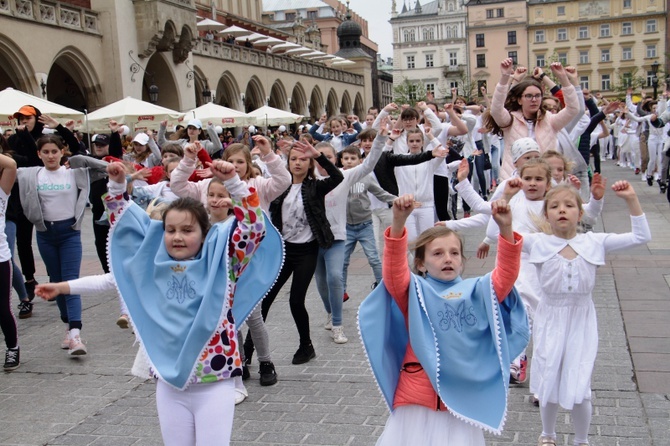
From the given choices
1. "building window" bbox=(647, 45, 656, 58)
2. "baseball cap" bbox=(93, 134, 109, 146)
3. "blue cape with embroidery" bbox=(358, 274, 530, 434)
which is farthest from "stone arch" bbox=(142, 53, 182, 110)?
Answer: "building window" bbox=(647, 45, 656, 58)

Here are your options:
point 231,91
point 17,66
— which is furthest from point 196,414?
point 231,91

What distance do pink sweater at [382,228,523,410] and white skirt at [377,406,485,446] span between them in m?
0.04

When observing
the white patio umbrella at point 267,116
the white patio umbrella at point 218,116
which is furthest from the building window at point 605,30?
the white patio umbrella at point 218,116

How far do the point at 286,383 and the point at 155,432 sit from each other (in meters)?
1.21

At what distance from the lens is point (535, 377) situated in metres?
4.49

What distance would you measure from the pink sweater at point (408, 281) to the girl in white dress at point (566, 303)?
103 cm

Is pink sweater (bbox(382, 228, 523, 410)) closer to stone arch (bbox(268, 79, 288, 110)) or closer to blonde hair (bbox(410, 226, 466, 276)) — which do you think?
blonde hair (bbox(410, 226, 466, 276))

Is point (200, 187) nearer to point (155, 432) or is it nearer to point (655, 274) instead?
point (155, 432)

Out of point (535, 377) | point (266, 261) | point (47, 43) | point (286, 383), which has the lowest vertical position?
point (286, 383)

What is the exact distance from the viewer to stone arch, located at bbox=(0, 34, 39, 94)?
84.1 feet

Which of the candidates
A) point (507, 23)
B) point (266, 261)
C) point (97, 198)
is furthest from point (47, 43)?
point (507, 23)

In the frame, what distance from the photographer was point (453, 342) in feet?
11.3

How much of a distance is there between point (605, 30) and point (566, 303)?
105 metres

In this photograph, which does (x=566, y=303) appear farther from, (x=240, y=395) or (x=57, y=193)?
(x=57, y=193)
